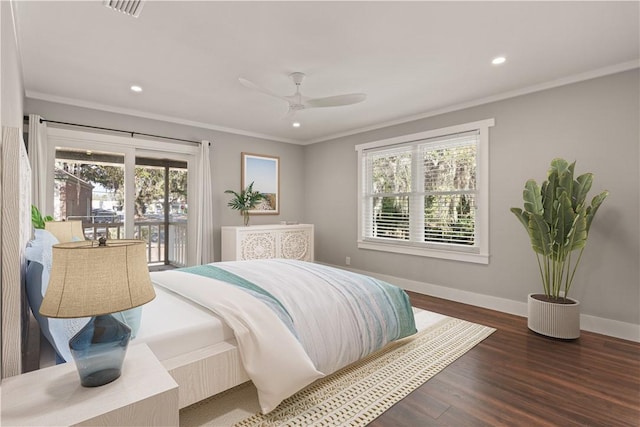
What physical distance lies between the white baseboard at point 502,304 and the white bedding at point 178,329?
10.6ft

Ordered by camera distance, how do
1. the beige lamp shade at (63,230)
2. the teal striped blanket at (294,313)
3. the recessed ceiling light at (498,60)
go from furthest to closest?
1. the recessed ceiling light at (498,60)
2. the beige lamp shade at (63,230)
3. the teal striped blanket at (294,313)

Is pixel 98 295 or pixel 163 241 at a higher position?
pixel 98 295

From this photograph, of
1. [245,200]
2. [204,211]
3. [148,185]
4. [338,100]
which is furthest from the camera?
[245,200]

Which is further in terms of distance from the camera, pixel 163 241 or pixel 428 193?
pixel 163 241

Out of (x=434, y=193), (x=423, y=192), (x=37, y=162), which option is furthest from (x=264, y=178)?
(x=37, y=162)

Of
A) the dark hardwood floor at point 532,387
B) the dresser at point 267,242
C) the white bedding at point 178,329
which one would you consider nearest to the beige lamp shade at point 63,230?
the white bedding at point 178,329

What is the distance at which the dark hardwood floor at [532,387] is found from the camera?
1.79 metres

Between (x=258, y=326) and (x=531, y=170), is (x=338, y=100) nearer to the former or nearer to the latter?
(x=258, y=326)

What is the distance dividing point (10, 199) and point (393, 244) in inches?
168

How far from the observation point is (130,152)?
4301 mm

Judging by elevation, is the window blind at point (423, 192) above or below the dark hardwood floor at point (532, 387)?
above

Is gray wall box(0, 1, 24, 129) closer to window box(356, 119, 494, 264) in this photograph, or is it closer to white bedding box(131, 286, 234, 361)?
white bedding box(131, 286, 234, 361)

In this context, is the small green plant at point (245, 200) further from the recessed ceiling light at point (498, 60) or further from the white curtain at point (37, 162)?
the recessed ceiling light at point (498, 60)

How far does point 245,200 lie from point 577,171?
14.1 ft
